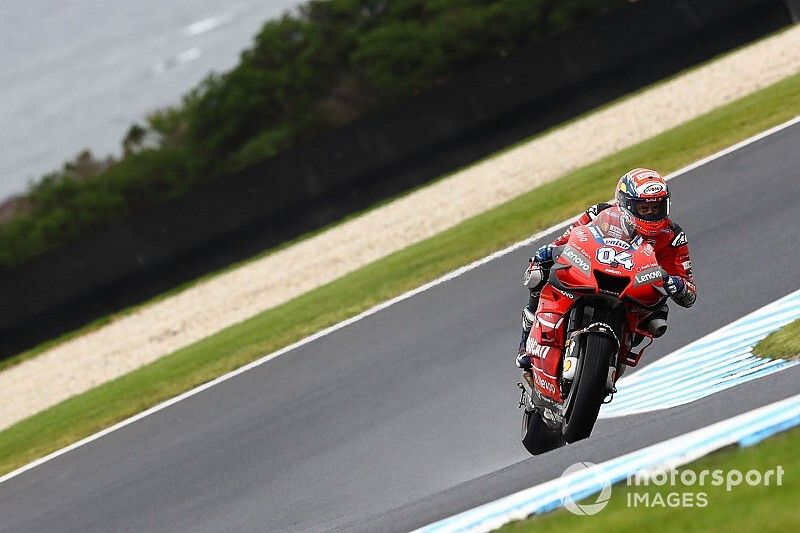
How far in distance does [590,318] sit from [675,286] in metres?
0.55

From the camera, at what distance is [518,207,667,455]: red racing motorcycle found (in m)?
6.74

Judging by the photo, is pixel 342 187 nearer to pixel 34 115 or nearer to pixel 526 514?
pixel 526 514

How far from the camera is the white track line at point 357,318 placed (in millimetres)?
10938

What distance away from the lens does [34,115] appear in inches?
1359

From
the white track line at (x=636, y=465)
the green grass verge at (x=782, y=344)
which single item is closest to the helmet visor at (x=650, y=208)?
the green grass verge at (x=782, y=344)

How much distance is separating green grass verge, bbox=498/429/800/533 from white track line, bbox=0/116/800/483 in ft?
23.7

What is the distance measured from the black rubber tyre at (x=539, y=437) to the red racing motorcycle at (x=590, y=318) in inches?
7.4

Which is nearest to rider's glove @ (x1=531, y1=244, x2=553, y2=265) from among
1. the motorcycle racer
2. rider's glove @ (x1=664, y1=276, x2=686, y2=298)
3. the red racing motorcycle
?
the motorcycle racer

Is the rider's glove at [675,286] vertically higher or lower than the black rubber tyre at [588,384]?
higher

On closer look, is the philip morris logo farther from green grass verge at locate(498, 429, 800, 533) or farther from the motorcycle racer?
the motorcycle racer

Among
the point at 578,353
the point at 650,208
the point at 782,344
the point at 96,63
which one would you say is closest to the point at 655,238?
the point at 650,208

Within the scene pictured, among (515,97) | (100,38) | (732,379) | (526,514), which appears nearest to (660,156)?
(515,97)

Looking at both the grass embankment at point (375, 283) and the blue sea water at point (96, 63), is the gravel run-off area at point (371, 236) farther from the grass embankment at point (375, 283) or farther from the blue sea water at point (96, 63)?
the blue sea water at point (96, 63)

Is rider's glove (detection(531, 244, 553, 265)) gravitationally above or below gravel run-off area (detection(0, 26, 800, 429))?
above
